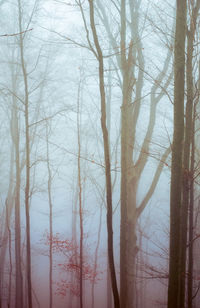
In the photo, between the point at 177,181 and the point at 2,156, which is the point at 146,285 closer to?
the point at 2,156

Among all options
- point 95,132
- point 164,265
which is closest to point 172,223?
point 95,132

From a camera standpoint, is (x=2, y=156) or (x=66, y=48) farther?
(x=2, y=156)

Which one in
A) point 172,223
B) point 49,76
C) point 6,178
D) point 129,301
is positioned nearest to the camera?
point 172,223

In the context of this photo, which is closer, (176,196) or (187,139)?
(176,196)

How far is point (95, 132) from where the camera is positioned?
413 inches

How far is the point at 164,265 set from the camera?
12406mm

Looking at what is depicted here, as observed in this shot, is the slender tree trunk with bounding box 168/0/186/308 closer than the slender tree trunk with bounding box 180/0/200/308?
Yes

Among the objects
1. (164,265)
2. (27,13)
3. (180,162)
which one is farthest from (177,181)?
(164,265)

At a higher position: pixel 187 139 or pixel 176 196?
pixel 187 139

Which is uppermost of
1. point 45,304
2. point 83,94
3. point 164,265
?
point 83,94

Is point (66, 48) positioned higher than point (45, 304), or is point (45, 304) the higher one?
point (66, 48)

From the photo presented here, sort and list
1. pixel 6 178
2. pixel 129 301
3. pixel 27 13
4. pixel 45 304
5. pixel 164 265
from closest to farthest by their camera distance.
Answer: pixel 129 301
pixel 27 13
pixel 45 304
pixel 6 178
pixel 164 265

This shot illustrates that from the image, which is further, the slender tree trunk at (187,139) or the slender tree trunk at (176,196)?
the slender tree trunk at (187,139)

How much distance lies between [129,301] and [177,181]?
348cm
